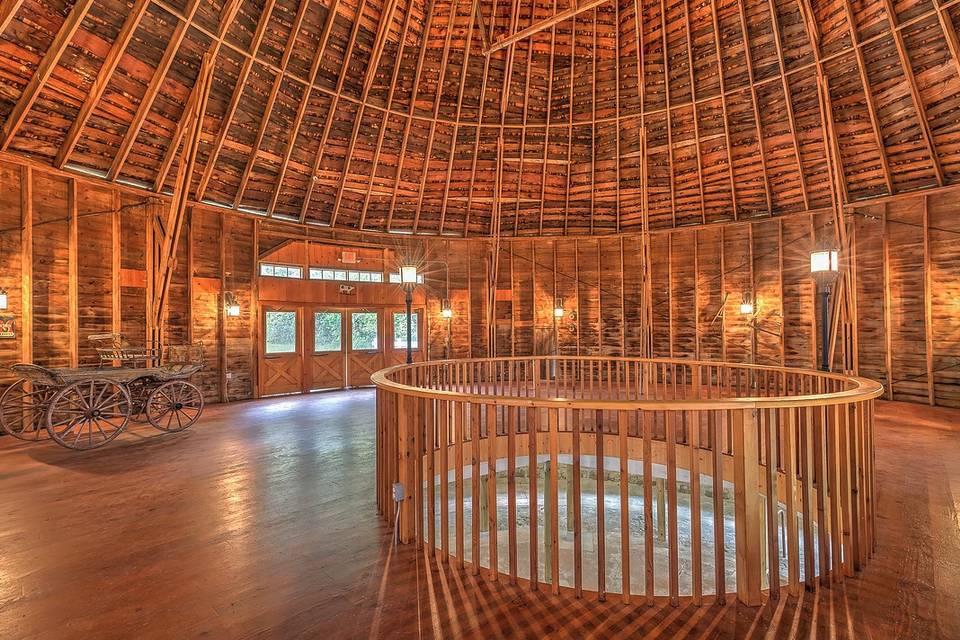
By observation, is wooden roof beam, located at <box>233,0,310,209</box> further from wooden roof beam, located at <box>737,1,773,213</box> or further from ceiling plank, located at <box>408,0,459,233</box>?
wooden roof beam, located at <box>737,1,773,213</box>

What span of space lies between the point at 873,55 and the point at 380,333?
1115 cm

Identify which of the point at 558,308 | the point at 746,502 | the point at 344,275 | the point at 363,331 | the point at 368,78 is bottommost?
the point at 746,502

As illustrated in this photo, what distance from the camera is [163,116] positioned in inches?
294

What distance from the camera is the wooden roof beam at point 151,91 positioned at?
6535 millimetres

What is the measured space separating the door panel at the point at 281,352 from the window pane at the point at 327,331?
15.1 inches

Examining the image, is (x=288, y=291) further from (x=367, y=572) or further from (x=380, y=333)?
(x=367, y=572)

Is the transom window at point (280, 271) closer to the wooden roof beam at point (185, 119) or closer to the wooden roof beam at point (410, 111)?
the wooden roof beam at point (185, 119)

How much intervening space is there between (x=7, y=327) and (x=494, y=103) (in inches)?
374

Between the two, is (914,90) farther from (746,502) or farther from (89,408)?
(89,408)

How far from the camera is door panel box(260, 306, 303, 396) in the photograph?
9.65 meters

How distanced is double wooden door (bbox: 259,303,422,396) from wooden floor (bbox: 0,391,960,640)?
202 inches

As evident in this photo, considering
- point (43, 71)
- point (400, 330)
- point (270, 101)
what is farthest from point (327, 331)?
point (43, 71)

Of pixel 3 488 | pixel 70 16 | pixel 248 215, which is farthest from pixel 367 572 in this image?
pixel 248 215

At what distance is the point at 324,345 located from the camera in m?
10.5
